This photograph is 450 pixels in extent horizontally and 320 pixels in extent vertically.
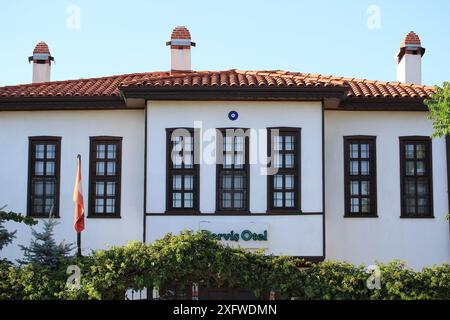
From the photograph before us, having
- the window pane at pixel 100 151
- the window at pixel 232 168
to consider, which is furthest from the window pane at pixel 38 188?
the window at pixel 232 168

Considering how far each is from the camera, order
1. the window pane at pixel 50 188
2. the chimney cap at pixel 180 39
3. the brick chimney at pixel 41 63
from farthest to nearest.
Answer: the brick chimney at pixel 41 63
the chimney cap at pixel 180 39
the window pane at pixel 50 188

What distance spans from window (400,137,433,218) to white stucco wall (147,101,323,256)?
2.50 m

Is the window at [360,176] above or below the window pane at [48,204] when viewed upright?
above

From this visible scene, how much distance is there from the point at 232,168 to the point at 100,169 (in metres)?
3.49

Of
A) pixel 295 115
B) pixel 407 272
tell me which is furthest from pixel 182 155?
pixel 407 272

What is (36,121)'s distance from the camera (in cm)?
2158

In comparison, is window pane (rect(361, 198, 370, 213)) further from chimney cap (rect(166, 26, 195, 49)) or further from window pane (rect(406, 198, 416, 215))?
chimney cap (rect(166, 26, 195, 49))

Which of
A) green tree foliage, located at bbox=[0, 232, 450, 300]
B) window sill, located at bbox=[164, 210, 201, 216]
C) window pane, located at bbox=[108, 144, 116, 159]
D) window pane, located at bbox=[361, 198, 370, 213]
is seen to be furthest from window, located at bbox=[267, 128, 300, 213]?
green tree foliage, located at bbox=[0, 232, 450, 300]

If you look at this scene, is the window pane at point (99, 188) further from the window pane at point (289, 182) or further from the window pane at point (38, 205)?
the window pane at point (289, 182)

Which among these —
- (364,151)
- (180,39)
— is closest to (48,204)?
(180,39)

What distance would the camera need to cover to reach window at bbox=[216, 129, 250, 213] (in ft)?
67.4

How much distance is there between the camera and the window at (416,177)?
21.4 m
